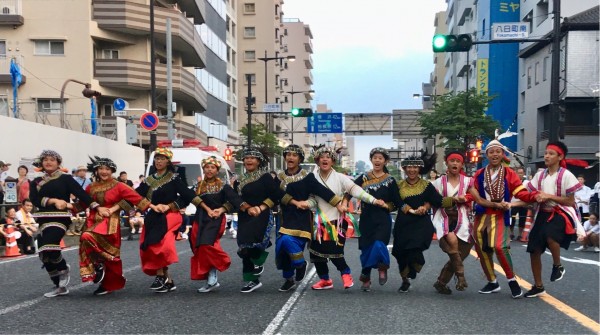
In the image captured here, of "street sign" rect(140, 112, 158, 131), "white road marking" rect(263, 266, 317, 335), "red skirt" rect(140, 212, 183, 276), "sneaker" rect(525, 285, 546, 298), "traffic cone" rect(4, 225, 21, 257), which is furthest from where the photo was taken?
"street sign" rect(140, 112, 158, 131)

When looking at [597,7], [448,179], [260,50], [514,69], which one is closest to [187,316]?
[448,179]

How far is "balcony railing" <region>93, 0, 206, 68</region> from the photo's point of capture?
30864 millimetres

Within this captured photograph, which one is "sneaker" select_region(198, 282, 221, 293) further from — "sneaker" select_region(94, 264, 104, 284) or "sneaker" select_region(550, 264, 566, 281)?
"sneaker" select_region(550, 264, 566, 281)

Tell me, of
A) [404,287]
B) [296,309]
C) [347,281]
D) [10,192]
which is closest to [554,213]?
[404,287]

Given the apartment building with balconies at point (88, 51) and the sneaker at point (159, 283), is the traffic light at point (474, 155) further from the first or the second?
the sneaker at point (159, 283)

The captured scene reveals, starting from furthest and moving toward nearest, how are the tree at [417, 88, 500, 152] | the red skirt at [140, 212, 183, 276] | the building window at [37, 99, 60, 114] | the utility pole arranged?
the tree at [417, 88, 500, 152], the building window at [37, 99, 60, 114], the utility pole, the red skirt at [140, 212, 183, 276]

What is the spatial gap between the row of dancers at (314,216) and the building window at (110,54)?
26773mm

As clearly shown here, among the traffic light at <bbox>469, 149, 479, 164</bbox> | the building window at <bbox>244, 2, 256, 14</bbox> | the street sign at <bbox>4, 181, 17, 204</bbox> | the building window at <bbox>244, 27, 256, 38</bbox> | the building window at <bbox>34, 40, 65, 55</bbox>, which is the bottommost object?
the street sign at <bbox>4, 181, 17, 204</bbox>

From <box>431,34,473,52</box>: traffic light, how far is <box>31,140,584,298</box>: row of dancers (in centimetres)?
636

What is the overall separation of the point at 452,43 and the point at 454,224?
22.9 ft

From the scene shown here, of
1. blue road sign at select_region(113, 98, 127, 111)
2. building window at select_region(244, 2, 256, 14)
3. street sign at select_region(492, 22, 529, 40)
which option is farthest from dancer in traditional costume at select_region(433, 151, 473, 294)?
building window at select_region(244, 2, 256, 14)

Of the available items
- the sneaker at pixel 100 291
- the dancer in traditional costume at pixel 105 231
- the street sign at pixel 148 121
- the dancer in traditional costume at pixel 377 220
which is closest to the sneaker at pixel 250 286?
the dancer in traditional costume at pixel 377 220

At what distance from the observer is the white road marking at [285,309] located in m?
5.55

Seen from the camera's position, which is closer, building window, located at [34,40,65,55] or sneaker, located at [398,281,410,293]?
sneaker, located at [398,281,410,293]
